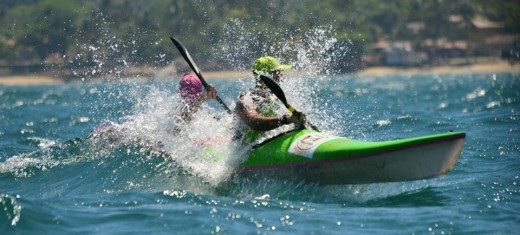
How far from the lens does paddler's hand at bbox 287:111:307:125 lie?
9195 mm

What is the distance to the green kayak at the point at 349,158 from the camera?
7957 mm

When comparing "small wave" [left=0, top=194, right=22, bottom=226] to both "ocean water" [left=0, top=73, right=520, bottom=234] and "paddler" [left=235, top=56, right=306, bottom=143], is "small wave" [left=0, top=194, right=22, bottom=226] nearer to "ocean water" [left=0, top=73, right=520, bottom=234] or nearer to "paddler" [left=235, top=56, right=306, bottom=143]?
"ocean water" [left=0, top=73, right=520, bottom=234]

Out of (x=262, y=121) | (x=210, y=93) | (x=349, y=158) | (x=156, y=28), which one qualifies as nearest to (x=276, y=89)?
(x=262, y=121)

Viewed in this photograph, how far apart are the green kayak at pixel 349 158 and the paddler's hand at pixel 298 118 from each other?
4.1 inches

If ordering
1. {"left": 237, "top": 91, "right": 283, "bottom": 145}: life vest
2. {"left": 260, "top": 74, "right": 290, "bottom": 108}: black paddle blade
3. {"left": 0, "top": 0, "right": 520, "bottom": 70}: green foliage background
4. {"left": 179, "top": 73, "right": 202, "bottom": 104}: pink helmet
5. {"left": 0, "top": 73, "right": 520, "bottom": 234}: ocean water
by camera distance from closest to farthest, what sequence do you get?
{"left": 0, "top": 73, "right": 520, "bottom": 234}: ocean water → {"left": 260, "top": 74, "right": 290, "bottom": 108}: black paddle blade → {"left": 237, "top": 91, "right": 283, "bottom": 145}: life vest → {"left": 179, "top": 73, "right": 202, "bottom": 104}: pink helmet → {"left": 0, "top": 0, "right": 520, "bottom": 70}: green foliage background

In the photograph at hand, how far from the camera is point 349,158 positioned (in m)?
8.38

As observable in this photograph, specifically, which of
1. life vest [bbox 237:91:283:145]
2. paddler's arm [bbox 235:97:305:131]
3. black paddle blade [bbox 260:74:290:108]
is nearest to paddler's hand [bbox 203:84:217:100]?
life vest [bbox 237:91:283:145]

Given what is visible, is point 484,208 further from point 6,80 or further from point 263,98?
point 6,80

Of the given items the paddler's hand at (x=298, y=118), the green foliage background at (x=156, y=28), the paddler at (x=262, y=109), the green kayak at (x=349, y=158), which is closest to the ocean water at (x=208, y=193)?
the green kayak at (x=349, y=158)

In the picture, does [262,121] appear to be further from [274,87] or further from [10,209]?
[10,209]

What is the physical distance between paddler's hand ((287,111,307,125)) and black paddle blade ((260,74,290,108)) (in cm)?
13

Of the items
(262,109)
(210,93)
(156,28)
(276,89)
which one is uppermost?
(156,28)

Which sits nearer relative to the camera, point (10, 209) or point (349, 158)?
point (10, 209)

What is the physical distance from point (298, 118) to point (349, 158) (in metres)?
1.02
